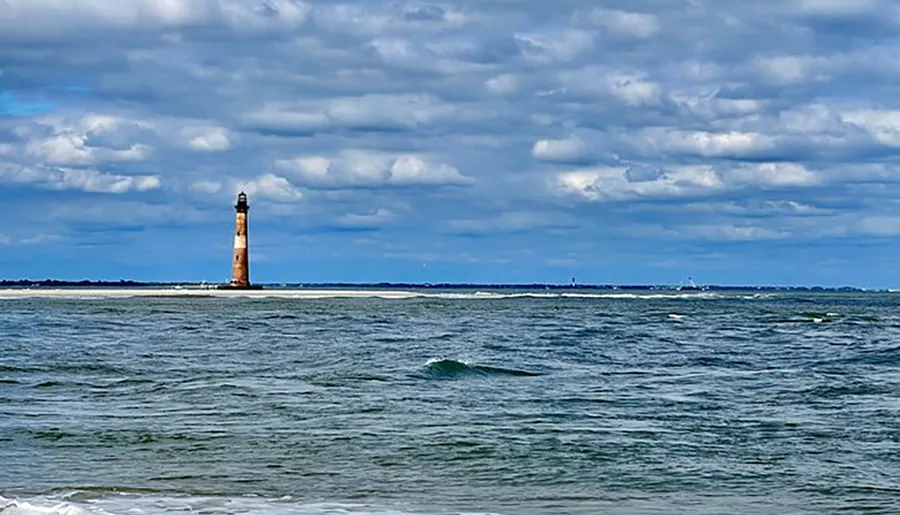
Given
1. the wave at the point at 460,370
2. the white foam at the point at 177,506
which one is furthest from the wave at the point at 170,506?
the wave at the point at 460,370

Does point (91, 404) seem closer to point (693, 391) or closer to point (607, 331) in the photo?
point (693, 391)

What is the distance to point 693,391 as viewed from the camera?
3030cm

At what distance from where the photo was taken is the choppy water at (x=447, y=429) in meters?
16.6

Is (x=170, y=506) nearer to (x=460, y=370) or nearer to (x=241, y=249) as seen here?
(x=460, y=370)

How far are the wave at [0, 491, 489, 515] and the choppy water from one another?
0.05 metres

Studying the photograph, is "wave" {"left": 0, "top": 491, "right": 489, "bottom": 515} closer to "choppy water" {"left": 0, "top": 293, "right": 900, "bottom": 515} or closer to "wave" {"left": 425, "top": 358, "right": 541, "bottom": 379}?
"choppy water" {"left": 0, "top": 293, "right": 900, "bottom": 515}

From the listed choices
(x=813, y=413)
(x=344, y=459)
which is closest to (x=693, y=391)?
(x=813, y=413)

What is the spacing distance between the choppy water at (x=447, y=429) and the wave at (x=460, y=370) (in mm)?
133

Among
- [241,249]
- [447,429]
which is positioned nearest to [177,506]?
[447,429]

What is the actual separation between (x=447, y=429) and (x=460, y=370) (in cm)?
1288

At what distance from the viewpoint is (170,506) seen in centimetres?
1545

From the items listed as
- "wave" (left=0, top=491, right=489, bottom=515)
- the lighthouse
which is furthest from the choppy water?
the lighthouse

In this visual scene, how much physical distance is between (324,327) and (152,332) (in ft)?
34.4

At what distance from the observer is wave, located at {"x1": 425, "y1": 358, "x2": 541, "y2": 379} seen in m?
35.3
